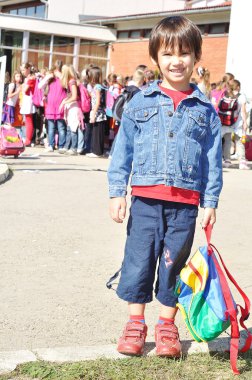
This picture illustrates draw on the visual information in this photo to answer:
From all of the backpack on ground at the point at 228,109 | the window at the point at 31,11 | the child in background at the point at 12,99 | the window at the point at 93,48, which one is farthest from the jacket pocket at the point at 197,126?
the window at the point at 31,11

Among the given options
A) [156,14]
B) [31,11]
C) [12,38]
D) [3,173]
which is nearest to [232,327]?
[3,173]

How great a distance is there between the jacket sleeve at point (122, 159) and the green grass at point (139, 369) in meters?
0.88

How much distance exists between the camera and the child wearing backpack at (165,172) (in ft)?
13.4

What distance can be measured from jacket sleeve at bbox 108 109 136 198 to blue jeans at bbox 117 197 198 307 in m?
0.13

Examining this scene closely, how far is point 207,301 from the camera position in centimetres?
399

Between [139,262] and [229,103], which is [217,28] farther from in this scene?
[139,262]

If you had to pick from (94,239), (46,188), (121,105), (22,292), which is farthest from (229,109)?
(22,292)

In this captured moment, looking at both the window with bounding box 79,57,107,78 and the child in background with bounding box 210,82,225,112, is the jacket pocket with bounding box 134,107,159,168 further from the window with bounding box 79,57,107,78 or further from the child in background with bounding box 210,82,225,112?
the window with bounding box 79,57,107,78

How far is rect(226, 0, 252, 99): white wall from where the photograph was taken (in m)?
30.5

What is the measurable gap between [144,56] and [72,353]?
3681 cm

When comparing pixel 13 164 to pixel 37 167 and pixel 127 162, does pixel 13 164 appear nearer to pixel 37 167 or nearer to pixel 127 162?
pixel 37 167

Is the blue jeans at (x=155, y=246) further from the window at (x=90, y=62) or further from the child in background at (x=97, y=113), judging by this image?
the window at (x=90, y=62)

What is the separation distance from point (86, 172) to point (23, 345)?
9506 mm

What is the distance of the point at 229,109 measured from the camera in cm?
1586
